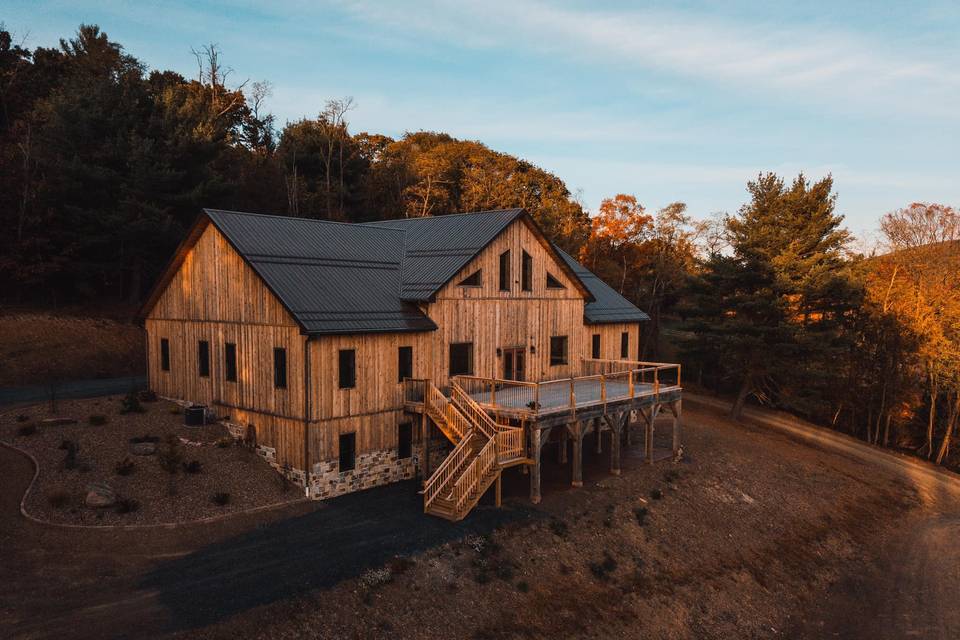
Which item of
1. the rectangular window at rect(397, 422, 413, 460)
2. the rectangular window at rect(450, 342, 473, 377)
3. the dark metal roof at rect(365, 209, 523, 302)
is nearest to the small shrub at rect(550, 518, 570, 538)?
the rectangular window at rect(397, 422, 413, 460)

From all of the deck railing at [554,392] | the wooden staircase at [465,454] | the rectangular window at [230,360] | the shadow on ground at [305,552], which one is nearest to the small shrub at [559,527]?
the shadow on ground at [305,552]

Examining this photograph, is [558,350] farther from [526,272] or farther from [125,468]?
[125,468]

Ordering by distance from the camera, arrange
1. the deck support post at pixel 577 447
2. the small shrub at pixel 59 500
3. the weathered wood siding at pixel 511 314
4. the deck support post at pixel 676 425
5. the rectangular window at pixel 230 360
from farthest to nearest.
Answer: the deck support post at pixel 676 425 < the weathered wood siding at pixel 511 314 < the deck support post at pixel 577 447 < the rectangular window at pixel 230 360 < the small shrub at pixel 59 500

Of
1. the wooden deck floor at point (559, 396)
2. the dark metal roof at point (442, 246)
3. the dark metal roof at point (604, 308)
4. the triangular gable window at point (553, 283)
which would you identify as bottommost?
the wooden deck floor at point (559, 396)

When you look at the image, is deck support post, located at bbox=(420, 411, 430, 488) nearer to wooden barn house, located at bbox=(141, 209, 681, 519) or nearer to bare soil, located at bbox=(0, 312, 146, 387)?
wooden barn house, located at bbox=(141, 209, 681, 519)

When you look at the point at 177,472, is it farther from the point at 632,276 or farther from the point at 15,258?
the point at 632,276

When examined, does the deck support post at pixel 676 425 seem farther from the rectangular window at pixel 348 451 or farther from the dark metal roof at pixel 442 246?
the rectangular window at pixel 348 451

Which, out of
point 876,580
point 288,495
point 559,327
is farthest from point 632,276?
point 288,495
